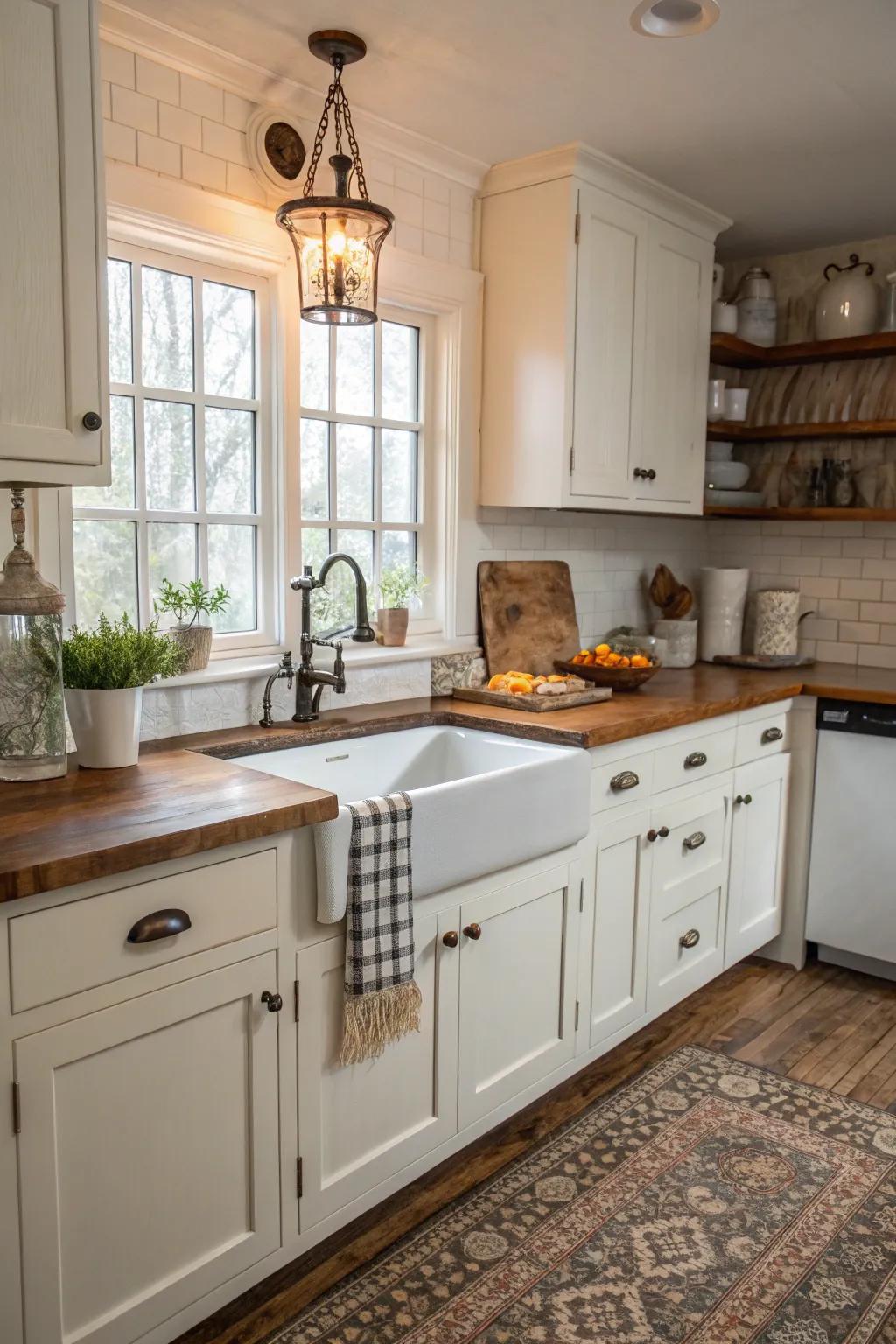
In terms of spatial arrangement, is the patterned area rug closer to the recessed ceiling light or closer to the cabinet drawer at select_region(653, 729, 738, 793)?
the cabinet drawer at select_region(653, 729, 738, 793)

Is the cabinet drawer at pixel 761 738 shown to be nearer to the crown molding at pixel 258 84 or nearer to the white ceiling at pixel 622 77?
the white ceiling at pixel 622 77

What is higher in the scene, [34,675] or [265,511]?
[265,511]

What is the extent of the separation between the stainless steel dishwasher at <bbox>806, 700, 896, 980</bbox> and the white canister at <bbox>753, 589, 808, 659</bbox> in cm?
56

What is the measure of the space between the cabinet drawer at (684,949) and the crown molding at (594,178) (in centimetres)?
209

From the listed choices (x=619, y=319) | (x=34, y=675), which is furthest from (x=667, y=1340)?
(x=619, y=319)

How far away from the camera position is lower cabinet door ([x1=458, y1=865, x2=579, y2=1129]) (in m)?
2.26

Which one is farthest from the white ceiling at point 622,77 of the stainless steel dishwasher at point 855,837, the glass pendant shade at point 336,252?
the stainless steel dishwasher at point 855,837

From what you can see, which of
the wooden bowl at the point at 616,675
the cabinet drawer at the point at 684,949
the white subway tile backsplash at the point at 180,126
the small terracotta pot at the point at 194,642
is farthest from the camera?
the wooden bowl at the point at 616,675

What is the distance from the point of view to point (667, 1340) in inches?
72.8

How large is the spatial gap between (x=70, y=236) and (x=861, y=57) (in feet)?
5.82

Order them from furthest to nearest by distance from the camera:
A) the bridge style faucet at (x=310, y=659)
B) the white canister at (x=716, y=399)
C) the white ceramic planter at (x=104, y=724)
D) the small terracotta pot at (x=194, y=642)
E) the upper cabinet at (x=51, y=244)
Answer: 1. the white canister at (x=716, y=399)
2. the bridge style faucet at (x=310, y=659)
3. the small terracotta pot at (x=194, y=642)
4. the white ceramic planter at (x=104, y=724)
5. the upper cabinet at (x=51, y=244)

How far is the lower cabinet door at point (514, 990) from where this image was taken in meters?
2.26

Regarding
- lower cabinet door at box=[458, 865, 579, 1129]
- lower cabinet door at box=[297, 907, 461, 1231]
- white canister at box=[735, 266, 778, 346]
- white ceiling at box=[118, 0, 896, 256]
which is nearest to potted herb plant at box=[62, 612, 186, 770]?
lower cabinet door at box=[297, 907, 461, 1231]

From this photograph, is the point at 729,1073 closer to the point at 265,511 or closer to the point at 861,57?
the point at 265,511
